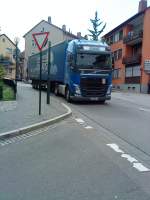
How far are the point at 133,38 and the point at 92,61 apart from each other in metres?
36.3

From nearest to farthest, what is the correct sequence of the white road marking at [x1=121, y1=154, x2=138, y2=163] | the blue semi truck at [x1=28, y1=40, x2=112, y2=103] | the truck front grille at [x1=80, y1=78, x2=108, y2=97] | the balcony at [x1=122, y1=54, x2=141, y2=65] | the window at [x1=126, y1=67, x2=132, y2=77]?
1. the white road marking at [x1=121, y1=154, x2=138, y2=163]
2. the blue semi truck at [x1=28, y1=40, x2=112, y2=103]
3. the truck front grille at [x1=80, y1=78, x2=108, y2=97]
4. the balcony at [x1=122, y1=54, x2=141, y2=65]
5. the window at [x1=126, y1=67, x2=132, y2=77]

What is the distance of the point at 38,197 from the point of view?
200 inches

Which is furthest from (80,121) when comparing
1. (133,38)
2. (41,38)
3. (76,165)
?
(133,38)

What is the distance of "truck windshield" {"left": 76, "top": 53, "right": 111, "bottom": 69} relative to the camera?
20328mm

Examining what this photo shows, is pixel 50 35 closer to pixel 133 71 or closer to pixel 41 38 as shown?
pixel 133 71

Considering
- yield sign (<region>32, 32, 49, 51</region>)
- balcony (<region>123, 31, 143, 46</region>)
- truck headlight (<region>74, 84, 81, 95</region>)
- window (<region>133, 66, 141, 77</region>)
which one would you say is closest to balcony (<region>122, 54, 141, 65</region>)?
window (<region>133, 66, 141, 77</region>)

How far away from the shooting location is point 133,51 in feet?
195

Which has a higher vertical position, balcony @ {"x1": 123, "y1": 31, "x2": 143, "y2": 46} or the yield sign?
balcony @ {"x1": 123, "y1": 31, "x2": 143, "y2": 46}

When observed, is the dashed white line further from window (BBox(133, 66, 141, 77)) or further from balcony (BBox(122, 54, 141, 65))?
window (BBox(133, 66, 141, 77))

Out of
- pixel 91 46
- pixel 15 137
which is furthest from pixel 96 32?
pixel 15 137

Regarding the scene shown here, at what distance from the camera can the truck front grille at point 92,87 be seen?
20.5 metres

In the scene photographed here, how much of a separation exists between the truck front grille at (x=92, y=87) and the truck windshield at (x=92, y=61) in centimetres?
77

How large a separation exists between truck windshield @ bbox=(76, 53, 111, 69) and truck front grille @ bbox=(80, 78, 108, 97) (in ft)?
2.52

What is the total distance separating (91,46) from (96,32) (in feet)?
190
